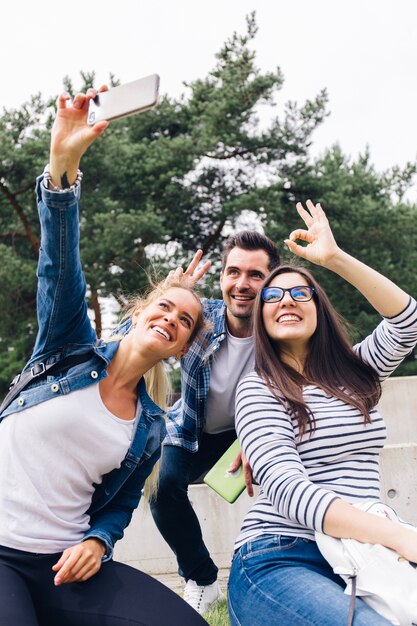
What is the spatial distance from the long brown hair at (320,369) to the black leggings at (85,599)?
30.7 inches

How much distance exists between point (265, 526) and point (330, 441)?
0.37m

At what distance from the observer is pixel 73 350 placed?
237cm

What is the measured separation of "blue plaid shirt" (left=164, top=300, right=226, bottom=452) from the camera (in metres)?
3.37

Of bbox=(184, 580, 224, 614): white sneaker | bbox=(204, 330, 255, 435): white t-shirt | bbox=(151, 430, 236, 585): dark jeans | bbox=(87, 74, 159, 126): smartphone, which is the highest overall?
bbox=(87, 74, 159, 126): smartphone

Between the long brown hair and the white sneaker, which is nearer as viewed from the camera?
the long brown hair

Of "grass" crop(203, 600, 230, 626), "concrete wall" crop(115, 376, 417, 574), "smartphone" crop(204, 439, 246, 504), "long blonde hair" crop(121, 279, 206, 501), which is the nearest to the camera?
"long blonde hair" crop(121, 279, 206, 501)

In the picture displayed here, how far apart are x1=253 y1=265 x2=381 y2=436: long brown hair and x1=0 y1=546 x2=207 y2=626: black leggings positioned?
2.56ft

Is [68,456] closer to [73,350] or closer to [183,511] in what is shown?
[73,350]

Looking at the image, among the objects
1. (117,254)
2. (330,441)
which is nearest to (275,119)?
(117,254)

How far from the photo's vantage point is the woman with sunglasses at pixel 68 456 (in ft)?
7.02

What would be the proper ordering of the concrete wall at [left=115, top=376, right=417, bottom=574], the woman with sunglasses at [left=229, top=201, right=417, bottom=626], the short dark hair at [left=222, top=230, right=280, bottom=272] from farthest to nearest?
the concrete wall at [left=115, top=376, right=417, bottom=574], the short dark hair at [left=222, top=230, right=280, bottom=272], the woman with sunglasses at [left=229, top=201, right=417, bottom=626]

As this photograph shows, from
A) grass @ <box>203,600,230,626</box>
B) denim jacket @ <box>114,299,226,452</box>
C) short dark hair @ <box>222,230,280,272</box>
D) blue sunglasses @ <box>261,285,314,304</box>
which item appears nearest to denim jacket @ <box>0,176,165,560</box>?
blue sunglasses @ <box>261,285,314,304</box>

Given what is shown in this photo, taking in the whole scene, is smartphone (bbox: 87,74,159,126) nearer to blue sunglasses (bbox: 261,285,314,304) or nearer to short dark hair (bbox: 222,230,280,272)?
blue sunglasses (bbox: 261,285,314,304)

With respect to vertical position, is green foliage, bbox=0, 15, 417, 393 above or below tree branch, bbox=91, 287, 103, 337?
above
